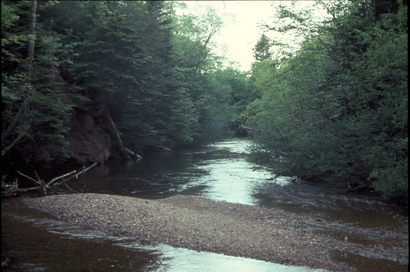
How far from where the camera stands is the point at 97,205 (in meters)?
17.5

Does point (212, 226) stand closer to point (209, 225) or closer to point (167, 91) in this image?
point (209, 225)

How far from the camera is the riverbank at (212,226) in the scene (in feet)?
42.8

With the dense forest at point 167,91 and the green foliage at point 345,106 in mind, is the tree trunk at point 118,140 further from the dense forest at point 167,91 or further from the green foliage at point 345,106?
the green foliage at point 345,106

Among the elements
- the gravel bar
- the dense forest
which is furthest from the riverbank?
the dense forest

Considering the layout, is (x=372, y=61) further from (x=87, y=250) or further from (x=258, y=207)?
(x=87, y=250)

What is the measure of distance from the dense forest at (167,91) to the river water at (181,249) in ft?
5.39

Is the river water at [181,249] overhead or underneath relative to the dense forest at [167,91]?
underneath

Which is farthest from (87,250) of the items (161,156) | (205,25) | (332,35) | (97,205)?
(205,25)

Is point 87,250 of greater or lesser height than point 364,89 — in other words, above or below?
below

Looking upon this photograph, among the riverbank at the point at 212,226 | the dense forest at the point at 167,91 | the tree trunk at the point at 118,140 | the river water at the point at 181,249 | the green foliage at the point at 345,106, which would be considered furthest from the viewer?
the tree trunk at the point at 118,140

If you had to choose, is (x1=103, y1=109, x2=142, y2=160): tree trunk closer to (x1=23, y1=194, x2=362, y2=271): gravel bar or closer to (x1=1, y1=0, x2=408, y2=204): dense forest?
(x1=1, y1=0, x2=408, y2=204): dense forest

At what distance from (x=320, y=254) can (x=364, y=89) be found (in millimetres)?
9309

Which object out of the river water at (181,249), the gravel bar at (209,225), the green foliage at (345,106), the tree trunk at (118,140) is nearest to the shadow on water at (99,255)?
the river water at (181,249)

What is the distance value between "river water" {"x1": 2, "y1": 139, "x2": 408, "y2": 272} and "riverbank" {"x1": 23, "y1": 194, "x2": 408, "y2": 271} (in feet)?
1.89
